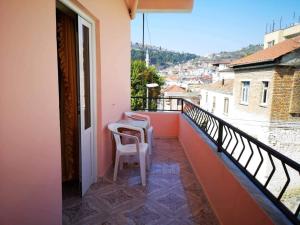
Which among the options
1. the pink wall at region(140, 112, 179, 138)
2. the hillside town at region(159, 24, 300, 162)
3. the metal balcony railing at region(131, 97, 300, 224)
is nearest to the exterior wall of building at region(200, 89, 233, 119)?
the hillside town at region(159, 24, 300, 162)

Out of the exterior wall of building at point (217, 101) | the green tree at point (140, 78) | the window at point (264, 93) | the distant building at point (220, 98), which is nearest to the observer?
the green tree at point (140, 78)

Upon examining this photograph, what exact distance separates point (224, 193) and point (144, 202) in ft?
3.04

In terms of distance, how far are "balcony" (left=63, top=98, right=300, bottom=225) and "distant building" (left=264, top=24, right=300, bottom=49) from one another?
15915mm

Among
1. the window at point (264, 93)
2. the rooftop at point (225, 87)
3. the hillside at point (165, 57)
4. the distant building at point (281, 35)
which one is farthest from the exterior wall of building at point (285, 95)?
the hillside at point (165, 57)

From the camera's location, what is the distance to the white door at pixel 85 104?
7.94ft

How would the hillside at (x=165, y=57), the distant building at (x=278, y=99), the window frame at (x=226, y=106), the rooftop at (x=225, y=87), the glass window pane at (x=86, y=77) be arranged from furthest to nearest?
1. the hillside at (x=165, y=57)
2. the rooftop at (x=225, y=87)
3. the window frame at (x=226, y=106)
4. the distant building at (x=278, y=99)
5. the glass window pane at (x=86, y=77)

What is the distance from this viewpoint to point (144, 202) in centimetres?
247

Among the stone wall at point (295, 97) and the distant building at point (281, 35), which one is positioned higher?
the distant building at point (281, 35)

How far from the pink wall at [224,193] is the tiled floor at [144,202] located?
151 millimetres

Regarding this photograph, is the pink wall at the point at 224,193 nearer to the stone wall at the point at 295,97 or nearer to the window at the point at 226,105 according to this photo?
the stone wall at the point at 295,97

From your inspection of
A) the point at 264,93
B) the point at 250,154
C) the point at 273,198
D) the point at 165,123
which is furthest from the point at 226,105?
the point at 273,198

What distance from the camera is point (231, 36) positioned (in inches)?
1264

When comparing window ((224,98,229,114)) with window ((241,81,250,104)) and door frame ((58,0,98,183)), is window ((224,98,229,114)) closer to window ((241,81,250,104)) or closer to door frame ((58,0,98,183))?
window ((241,81,250,104))

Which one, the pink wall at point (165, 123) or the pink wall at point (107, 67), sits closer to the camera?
the pink wall at point (107, 67)
